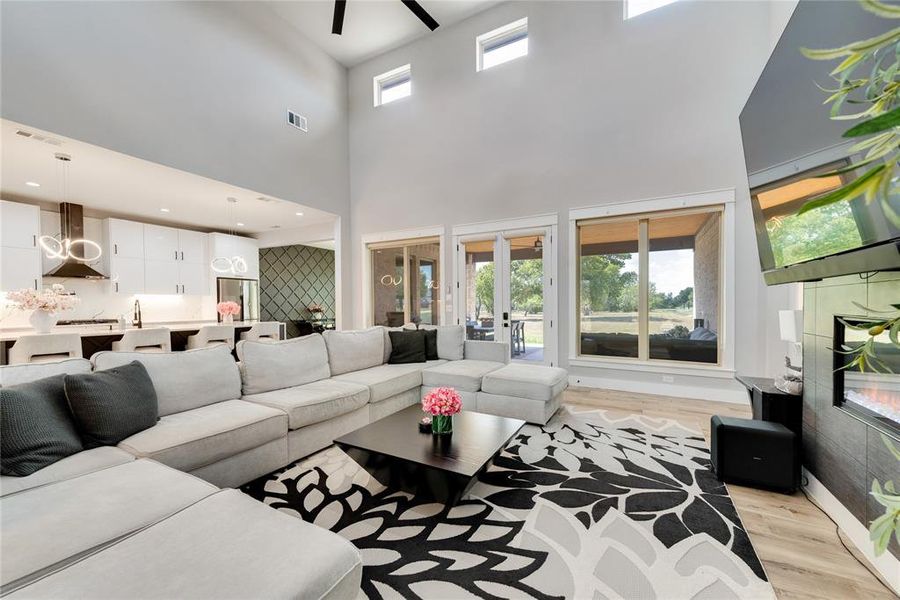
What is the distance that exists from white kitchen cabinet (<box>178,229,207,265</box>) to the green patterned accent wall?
1.50 meters

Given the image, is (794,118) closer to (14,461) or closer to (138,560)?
(138,560)

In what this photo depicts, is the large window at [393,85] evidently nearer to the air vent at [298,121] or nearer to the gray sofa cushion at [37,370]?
the air vent at [298,121]

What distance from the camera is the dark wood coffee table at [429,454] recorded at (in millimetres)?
1938

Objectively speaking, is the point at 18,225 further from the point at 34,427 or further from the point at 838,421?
the point at 838,421

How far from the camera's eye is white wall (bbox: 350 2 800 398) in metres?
3.97

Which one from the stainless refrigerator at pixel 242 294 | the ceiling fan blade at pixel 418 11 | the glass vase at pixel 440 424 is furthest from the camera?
the stainless refrigerator at pixel 242 294

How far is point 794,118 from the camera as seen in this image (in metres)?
1.82

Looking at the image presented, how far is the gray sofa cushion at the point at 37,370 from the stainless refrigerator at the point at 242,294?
17.4 ft

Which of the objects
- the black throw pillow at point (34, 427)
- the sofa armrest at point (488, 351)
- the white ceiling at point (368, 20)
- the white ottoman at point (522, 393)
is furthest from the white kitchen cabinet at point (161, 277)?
the white ottoman at point (522, 393)

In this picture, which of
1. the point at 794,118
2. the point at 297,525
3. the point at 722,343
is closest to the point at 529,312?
the point at 722,343

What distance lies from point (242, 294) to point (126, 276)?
183cm

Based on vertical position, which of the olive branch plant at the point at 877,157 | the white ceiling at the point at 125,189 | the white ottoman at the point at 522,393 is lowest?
the white ottoman at the point at 522,393

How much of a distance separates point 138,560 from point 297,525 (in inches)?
17.2

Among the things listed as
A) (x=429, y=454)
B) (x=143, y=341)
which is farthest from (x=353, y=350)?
(x=143, y=341)
